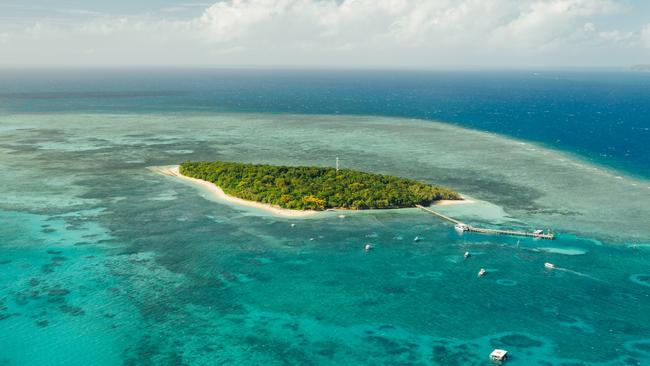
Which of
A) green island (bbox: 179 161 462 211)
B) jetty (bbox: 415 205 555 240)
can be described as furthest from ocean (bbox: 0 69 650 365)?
green island (bbox: 179 161 462 211)

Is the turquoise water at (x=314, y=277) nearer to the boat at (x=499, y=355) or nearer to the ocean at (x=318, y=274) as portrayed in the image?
the ocean at (x=318, y=274)

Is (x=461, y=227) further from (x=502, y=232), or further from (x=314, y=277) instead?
(x=314, y=277)

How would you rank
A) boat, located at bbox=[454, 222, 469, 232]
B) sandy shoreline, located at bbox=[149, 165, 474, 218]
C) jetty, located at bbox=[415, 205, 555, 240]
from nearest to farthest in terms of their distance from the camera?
jetty, located at bbox=[415, 205, 555, 240], boat, located at bbox=[454, 222, 469, 232], sandy shoreline, located at bbox=[149, 165, 474, 218]

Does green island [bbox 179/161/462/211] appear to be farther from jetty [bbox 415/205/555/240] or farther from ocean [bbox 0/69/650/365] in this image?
jetty [bbox 415/205/555/240]

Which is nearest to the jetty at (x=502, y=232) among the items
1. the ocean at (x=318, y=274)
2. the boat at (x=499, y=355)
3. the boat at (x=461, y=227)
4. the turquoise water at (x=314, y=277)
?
the boat at (x=461, y=227)

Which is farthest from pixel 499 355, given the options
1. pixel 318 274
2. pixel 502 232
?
pixel 502 232

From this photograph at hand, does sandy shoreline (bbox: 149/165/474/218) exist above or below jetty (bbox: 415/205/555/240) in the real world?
above

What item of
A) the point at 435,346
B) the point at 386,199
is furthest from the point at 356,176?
the point at 435,346
